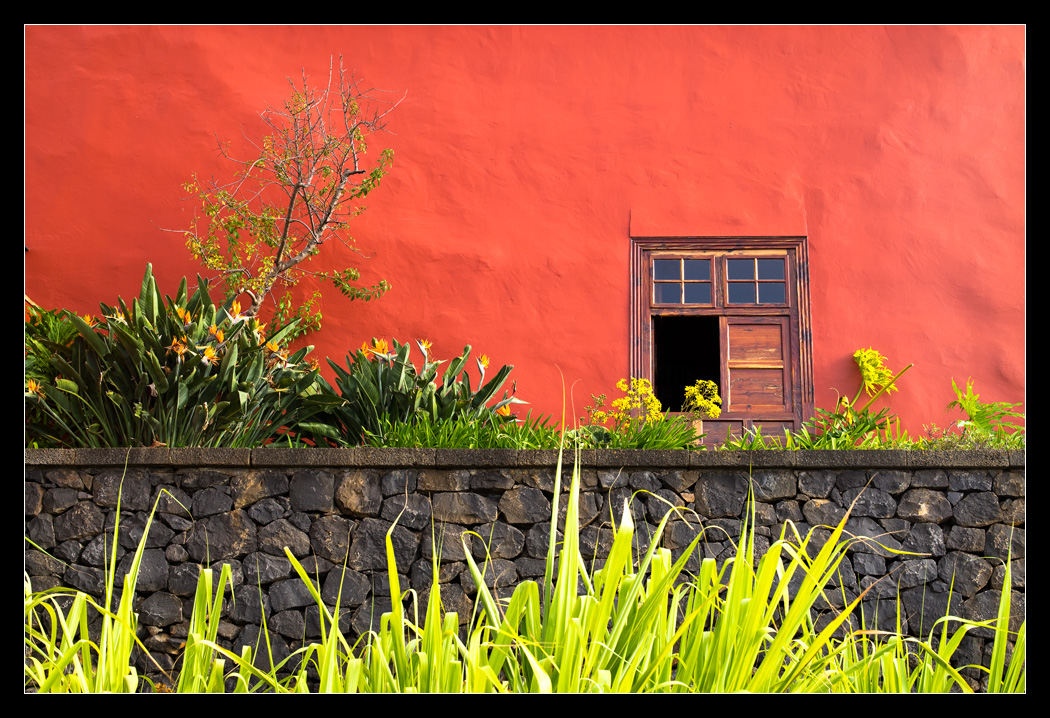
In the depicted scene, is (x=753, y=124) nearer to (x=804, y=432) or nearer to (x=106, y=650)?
(x=804, y=432)

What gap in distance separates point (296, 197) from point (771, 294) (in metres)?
3.36

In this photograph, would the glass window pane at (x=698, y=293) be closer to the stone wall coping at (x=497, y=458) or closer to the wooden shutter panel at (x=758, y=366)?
the wooden shutter panel at (x=758, y=366)

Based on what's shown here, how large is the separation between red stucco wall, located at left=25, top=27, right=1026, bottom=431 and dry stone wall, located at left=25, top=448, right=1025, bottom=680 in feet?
6.07

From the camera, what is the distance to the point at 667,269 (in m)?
5.48

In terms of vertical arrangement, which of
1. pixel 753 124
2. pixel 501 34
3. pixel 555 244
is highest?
pixel 501 34

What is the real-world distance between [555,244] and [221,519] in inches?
117

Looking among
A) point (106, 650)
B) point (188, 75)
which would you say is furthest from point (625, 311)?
point (106, 650)

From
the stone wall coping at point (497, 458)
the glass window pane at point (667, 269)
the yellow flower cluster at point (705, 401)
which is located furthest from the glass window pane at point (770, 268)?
the stone wall coping at point (497, 458)

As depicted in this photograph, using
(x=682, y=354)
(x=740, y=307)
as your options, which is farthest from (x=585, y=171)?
(x=682, y=354)

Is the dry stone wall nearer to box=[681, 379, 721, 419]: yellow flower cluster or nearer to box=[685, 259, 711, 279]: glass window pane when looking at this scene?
box=[681, 379, 721, 419]: yellow flower cluster

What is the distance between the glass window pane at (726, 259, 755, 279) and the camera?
545cm

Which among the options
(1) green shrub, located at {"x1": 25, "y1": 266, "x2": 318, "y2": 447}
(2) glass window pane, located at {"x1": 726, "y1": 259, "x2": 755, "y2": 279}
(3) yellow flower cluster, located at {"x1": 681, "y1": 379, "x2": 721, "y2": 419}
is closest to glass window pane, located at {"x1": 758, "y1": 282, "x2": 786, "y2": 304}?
(2) glass window pane, located at {"x1": 726, "y1": 259, "x2": 755, "y2": 279}

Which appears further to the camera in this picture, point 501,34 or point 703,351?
point 703,351

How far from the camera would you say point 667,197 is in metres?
5.48
